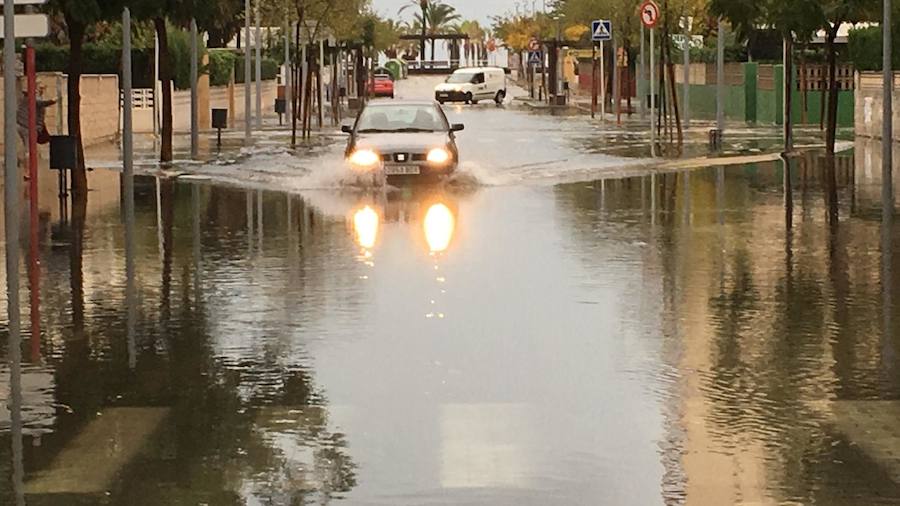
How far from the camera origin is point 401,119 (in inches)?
1292

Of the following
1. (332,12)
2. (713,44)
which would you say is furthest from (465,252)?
(713,44)

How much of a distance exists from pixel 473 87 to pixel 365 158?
70363 millimetres

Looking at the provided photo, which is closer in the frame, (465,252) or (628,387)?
(628,387)

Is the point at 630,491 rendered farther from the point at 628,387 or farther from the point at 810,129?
the point at 810,129

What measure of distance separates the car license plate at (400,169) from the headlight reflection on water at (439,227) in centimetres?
337

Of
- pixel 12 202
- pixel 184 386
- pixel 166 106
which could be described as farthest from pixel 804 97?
pixel 12 202

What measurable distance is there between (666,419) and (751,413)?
1.61 feet

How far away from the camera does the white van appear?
328ft

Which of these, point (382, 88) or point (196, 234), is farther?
point (382, 88)

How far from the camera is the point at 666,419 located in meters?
10.5

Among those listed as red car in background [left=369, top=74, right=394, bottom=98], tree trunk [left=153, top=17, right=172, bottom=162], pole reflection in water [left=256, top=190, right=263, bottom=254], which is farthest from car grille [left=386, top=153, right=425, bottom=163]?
red car in background [left=369, top=74, right=394, bottom=98]

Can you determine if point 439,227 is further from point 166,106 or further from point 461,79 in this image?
point 461,79

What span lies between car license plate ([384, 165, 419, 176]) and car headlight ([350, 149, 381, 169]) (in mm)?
200

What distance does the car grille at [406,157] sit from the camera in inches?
1185
